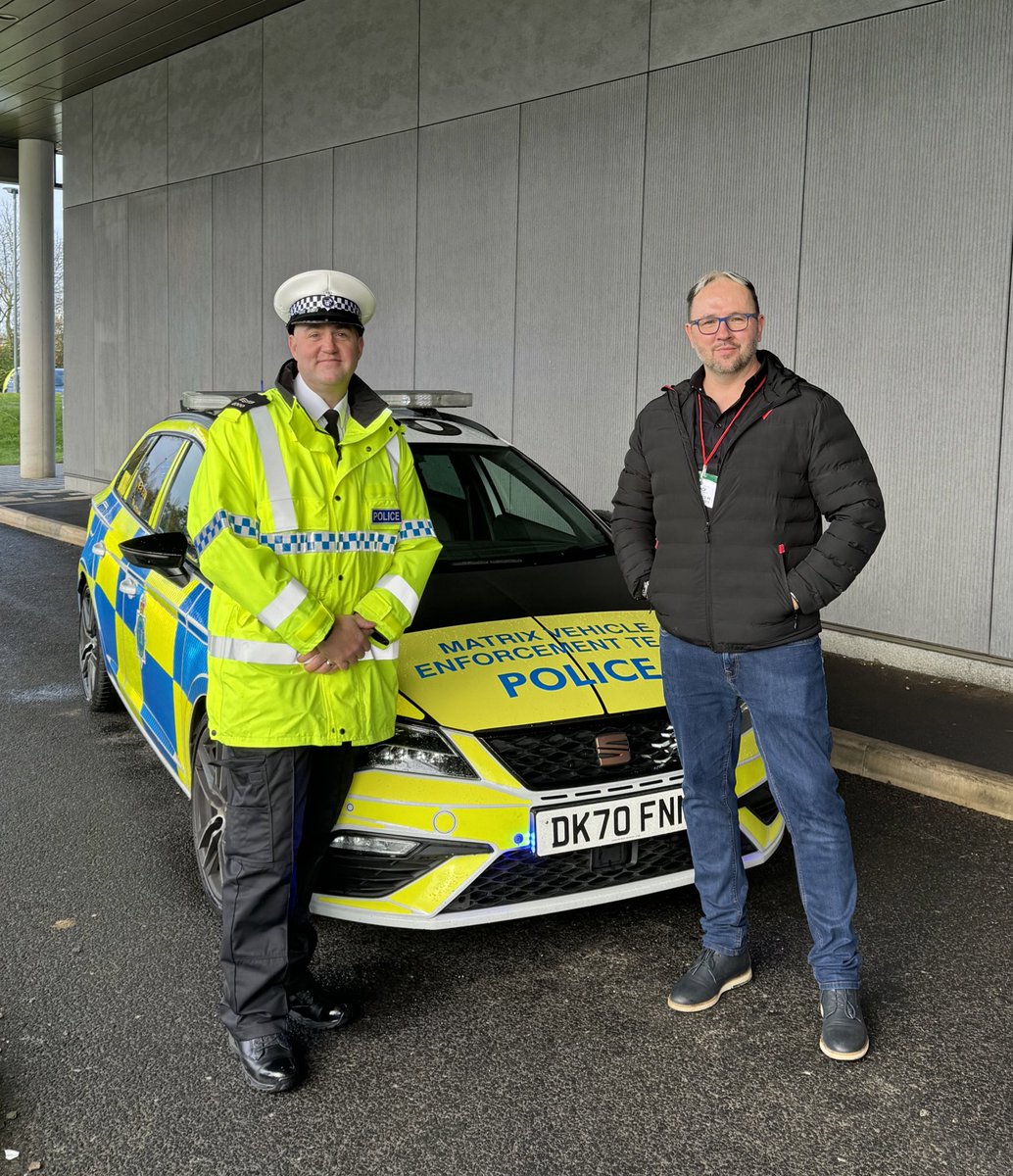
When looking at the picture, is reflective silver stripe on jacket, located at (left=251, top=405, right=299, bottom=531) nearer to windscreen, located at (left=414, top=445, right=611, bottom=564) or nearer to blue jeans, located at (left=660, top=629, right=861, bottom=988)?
blue jeans, located at (left=660, top=629, right=861, bottom=988)

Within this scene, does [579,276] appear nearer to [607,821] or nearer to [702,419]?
[702,419]

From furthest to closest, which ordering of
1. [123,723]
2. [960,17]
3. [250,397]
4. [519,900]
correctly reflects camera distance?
[960,17]
[123,723]
[519,900]
[250,397]

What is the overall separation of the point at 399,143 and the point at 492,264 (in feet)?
6.34

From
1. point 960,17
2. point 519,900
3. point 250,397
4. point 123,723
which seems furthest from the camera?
point 960,17

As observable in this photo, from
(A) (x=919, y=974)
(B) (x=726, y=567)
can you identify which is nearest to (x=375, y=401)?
(B) (x=726, y=567)

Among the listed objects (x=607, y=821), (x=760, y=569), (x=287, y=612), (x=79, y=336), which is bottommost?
A: (x=607, y=821)


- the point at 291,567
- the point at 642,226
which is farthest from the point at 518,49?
the point at 291,567

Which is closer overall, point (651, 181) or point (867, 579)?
point (867, 579)

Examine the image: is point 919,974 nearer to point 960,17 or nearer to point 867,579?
point 867,579

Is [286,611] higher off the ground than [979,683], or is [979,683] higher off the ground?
[286,611]

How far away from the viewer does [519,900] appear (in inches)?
139

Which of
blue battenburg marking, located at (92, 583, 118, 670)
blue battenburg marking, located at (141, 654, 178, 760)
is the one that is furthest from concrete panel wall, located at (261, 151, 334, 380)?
blue battenburg marking, located at (141, 654, 178, 760)

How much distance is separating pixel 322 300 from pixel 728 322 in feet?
3.46

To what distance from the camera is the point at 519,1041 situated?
128 inches
